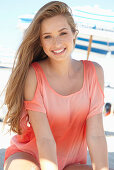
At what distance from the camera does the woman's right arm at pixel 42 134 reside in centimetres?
184

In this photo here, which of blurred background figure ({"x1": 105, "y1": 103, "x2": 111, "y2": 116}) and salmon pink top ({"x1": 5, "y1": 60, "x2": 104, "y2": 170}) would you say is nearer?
salmon pink top ({"x1": 5, "y1": 60, "x2": 104, "y2": 170})

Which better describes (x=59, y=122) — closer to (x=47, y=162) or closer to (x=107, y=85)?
(x=47, y=162)

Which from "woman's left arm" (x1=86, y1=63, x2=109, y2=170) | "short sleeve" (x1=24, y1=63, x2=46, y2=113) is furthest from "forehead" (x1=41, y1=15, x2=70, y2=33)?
"woman's left arm" (x1=86, y1=63, x2=109, y2=170)

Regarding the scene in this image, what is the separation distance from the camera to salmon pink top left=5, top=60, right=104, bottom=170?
6.64 feet

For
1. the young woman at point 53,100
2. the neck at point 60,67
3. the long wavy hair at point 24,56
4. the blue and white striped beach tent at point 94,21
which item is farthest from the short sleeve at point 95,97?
the blue and white striped beach tent at point 94,21

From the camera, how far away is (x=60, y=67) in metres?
→ 2.14

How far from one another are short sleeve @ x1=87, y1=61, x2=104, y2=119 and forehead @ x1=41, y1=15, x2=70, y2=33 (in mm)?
435

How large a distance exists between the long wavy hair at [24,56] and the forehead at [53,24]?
0.09 ft

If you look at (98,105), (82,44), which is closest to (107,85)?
(82,44)

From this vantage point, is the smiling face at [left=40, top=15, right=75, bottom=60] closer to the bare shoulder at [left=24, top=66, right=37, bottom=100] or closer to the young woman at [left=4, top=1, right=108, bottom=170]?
the young woman at [left=4, top=1, right=108, bottom=170]

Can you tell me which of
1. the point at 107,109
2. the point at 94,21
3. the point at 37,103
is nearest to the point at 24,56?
the point at 37,103

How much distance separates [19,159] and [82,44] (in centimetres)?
636

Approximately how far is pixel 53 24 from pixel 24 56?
307 mm

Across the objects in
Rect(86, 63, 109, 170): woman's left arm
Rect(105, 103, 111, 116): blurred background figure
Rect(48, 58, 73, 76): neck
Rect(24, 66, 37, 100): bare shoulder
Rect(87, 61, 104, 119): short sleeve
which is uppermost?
Rect(48, 58, 73, 76): neck
